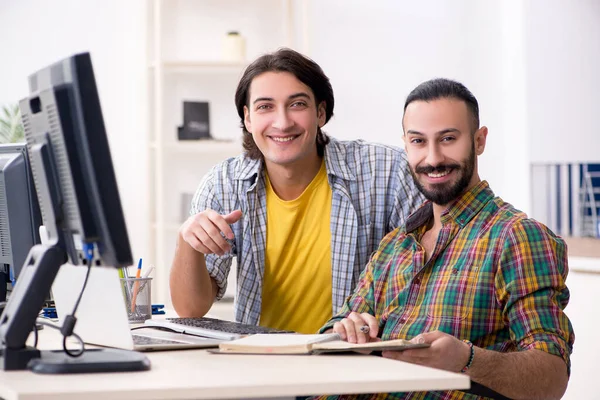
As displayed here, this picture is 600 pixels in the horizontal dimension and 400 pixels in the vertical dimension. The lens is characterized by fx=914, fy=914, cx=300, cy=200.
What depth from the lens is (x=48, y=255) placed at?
1477 mm

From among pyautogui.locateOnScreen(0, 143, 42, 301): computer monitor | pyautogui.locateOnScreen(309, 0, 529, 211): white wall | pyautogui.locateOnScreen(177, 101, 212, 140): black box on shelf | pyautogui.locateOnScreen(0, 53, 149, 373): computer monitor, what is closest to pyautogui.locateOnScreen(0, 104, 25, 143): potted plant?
pyautogui.locateOnScreen(177, 101, 212, 140): black box on shelf

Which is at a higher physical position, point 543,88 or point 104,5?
point 104,5

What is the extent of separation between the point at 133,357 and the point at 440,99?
897 mm

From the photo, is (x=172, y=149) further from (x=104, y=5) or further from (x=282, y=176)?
(x=282, y=176)

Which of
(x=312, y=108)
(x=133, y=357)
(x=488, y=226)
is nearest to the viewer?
(x=133, y=357)

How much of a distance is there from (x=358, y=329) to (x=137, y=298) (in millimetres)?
734

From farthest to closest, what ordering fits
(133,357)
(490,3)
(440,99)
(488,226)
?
(490,3), (440,99), (488,226), (133,357)

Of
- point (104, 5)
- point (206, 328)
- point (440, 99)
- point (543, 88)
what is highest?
point (104, 5)

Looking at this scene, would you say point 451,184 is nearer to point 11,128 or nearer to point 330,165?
point 330,165

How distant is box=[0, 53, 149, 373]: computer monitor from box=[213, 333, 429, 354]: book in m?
0.20

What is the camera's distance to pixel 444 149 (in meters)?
1.95

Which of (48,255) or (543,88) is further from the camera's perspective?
(543,88)

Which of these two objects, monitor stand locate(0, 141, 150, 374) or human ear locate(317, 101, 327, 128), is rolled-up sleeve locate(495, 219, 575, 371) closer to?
monitor stand locate(0, 141, 150, 374)

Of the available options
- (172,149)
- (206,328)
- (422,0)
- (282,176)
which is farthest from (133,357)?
(422,0)
